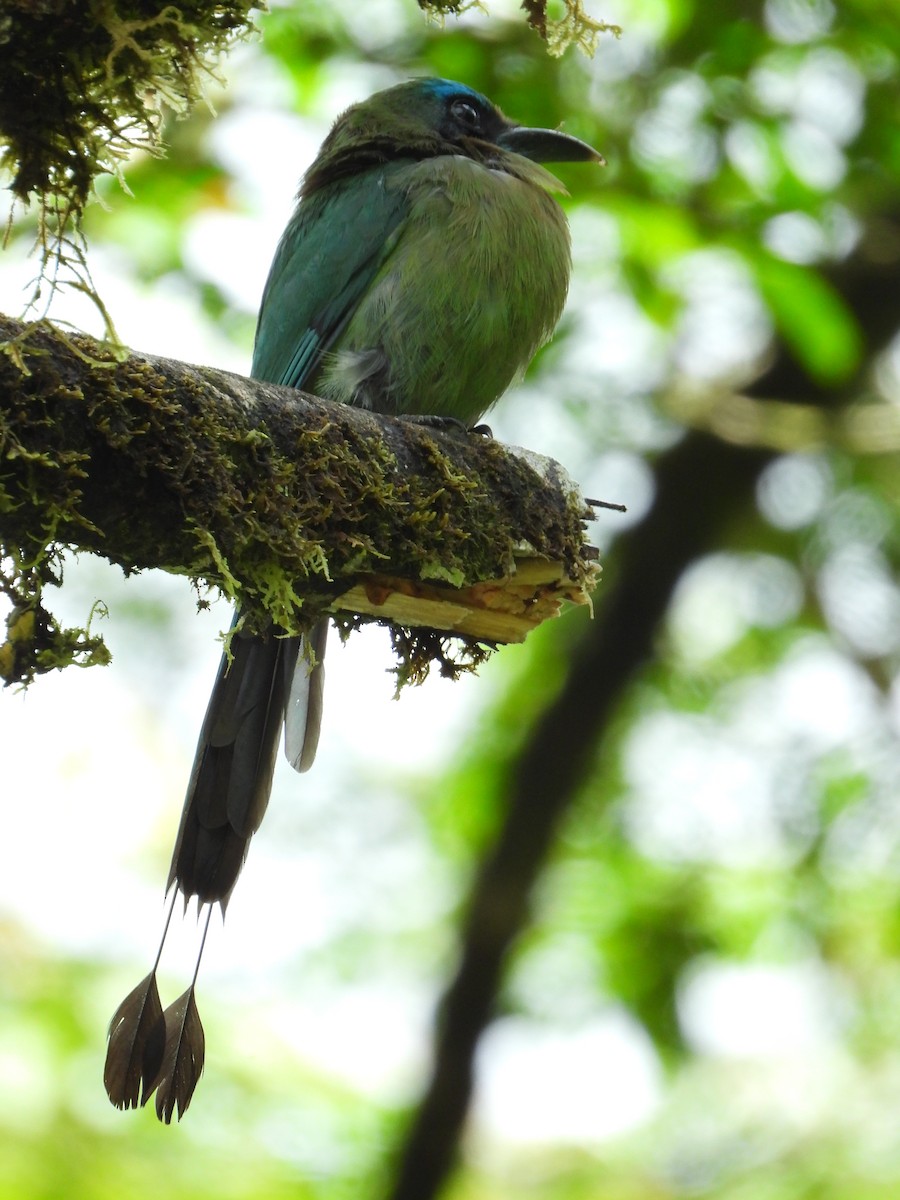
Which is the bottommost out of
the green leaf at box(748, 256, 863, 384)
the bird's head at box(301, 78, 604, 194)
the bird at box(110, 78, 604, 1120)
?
the bird at box(110, 78, 604, 1120)

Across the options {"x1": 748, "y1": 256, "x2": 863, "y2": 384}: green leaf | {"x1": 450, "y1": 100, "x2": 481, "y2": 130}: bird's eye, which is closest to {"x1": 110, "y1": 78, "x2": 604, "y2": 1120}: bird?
{"x1": 450, "y1": 100, "x2": 481, "y2": 130}: bird's eye

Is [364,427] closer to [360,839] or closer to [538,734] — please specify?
[538,734]

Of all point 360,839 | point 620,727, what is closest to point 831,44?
point 620,727

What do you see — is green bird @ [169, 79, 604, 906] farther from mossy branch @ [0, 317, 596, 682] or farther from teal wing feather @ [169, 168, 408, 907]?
mossy branch @ [0, 317, 596, 682]

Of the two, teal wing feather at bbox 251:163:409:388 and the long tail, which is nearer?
the long tail

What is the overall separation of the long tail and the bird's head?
1358 mm

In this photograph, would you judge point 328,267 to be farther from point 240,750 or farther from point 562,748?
point 562,748

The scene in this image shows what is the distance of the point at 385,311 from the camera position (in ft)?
10.8

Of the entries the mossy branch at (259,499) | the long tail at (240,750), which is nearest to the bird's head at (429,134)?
the long tail at (240,750)

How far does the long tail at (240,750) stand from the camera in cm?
278

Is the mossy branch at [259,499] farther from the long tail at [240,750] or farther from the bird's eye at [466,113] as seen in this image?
the bird's eye at [466,113]

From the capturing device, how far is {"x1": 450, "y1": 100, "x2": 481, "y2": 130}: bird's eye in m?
3.88

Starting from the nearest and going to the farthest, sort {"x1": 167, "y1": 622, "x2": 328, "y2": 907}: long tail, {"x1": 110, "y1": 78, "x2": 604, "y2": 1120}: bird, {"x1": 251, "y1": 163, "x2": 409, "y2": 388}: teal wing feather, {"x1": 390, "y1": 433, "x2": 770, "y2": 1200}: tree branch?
{"x1": 167, "y1": 622, "x2": 328, "y2": 907}: long tail, {"x1": 110, "y1": 78, "x2": 604, "y2": 1120}: bird, {"x1": 251, "y1": 163, "x2": 409, "y2": 388}: teal wing feather, {"x1": 390, "y1": 433, "x2": 770, "y2": 1200}: tree branch

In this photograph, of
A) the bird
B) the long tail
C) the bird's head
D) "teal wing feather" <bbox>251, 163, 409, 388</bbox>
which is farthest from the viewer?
the bird's head
